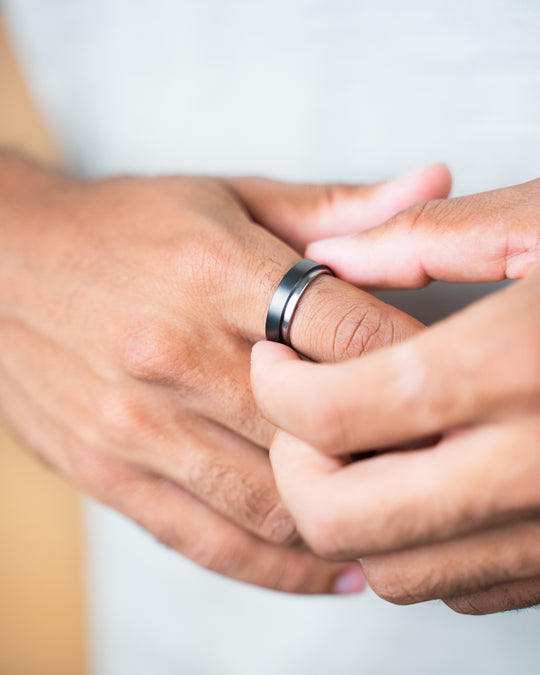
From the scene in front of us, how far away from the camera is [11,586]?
1513 mm

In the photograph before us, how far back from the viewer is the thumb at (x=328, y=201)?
616mm

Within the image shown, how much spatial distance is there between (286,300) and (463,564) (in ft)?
0.95

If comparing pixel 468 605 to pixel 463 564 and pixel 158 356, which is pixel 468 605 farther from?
pixel 158 356

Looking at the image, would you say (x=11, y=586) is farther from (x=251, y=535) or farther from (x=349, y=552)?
(x=349, y=552)

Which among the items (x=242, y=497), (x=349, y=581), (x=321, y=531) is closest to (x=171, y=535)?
(x=242, y=497)

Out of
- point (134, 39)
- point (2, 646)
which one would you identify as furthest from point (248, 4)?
point (2, 646)

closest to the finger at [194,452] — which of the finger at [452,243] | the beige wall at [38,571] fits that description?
the finger at [452,243]

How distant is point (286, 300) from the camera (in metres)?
0.54

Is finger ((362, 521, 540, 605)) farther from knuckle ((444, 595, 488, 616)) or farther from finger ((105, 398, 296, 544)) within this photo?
finger ((105, 398, 296, 544))

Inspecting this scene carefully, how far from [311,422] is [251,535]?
0.40m

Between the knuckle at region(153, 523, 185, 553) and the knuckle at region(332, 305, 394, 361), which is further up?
the knuckle at region(332, 305, 394, 361)

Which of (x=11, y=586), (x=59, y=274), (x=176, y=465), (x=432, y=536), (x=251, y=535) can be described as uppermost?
(x=59, y=274)

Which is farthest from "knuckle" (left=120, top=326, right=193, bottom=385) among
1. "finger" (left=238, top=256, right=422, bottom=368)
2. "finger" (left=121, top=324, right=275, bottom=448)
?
"finger" (left=238, top=256, right=422, bottom=368)

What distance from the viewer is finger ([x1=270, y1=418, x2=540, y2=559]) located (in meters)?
0.36
